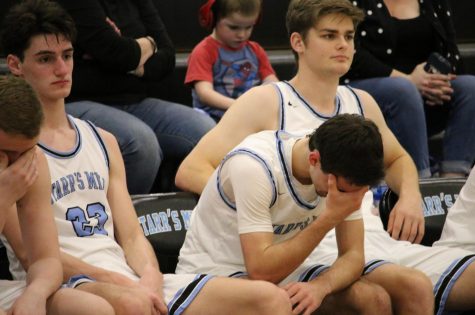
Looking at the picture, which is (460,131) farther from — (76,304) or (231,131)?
(76,304)

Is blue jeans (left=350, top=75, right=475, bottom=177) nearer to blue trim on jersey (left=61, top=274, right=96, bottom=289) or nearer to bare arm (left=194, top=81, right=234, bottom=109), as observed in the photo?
bare arm (left=194, top=81, right=234, bottom=109)

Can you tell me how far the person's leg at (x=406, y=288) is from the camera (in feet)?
11.0

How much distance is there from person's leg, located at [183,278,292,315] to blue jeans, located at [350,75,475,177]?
1966 millimetres

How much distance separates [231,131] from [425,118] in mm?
1746

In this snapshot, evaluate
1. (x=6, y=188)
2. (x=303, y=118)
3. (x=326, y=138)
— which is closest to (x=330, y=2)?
(x=303, y=118)

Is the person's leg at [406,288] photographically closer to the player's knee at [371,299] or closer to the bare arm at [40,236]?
the player's knee at [371,299]

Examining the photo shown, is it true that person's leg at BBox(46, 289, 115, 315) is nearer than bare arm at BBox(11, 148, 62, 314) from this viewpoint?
Yes

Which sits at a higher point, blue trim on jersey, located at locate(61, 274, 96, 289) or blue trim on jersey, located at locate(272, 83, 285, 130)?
blue trim on jersey, located at locate(272, 83, 285, 130)

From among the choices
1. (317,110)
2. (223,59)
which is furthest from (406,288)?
(223,59)

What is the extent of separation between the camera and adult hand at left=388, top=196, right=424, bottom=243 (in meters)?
3.88

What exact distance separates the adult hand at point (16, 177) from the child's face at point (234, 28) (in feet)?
7.42

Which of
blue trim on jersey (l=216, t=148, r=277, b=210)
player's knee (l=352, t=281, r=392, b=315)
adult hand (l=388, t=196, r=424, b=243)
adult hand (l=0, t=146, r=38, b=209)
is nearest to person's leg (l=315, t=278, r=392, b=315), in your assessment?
player's knee (l=352, t=281, r=392, b=315)

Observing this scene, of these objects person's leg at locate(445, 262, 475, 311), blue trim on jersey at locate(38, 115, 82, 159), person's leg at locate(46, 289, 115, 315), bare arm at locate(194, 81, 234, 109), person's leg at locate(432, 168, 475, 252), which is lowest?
person's leg at locate(445, 262, 475, 311)

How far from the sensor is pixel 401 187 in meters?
3.98
